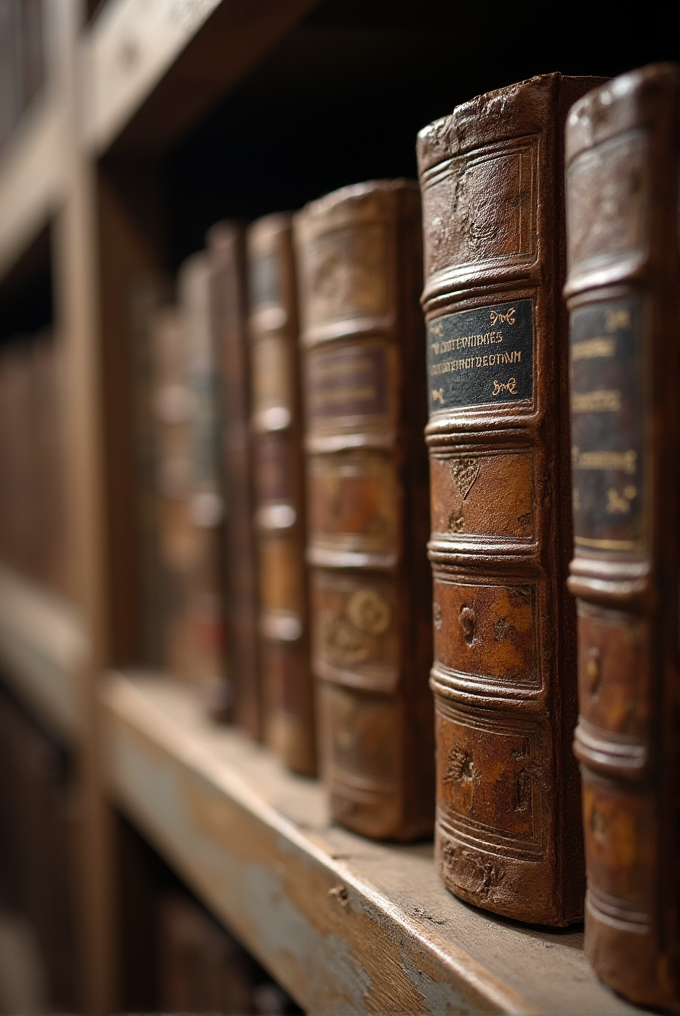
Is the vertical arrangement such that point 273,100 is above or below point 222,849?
above

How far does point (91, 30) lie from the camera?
42.8 inches

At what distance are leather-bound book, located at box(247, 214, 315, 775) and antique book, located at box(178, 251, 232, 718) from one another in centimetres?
10

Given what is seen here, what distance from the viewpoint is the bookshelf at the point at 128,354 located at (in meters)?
0.57

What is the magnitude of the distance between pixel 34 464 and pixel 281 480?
99 cm

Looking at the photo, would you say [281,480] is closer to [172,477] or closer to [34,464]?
[172,477]

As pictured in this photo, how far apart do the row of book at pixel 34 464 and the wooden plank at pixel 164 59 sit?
1.59 feet

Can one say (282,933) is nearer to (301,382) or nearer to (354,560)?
(354,560)

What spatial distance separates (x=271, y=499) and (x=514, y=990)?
0.46 meters

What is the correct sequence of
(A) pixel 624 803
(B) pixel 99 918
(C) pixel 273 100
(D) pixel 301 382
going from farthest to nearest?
(B) pixel 99 918
(C) pixel 273 100
(D) pixel 301 382
(A) pixel 624 803

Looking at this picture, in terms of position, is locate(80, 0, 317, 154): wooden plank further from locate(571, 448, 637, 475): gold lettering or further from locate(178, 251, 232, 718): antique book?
locate(571, 448, 637, 475): gold lettering

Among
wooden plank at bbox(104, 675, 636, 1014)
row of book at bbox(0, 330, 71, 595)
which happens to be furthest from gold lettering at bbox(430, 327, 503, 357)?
row of book at bbox(0, 330, 71, 595)

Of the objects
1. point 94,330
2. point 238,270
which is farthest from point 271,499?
point 94,330

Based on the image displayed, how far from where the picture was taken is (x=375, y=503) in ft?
2.11

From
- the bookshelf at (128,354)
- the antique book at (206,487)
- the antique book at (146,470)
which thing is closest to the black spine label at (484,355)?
the bookshelf at (128,354)
